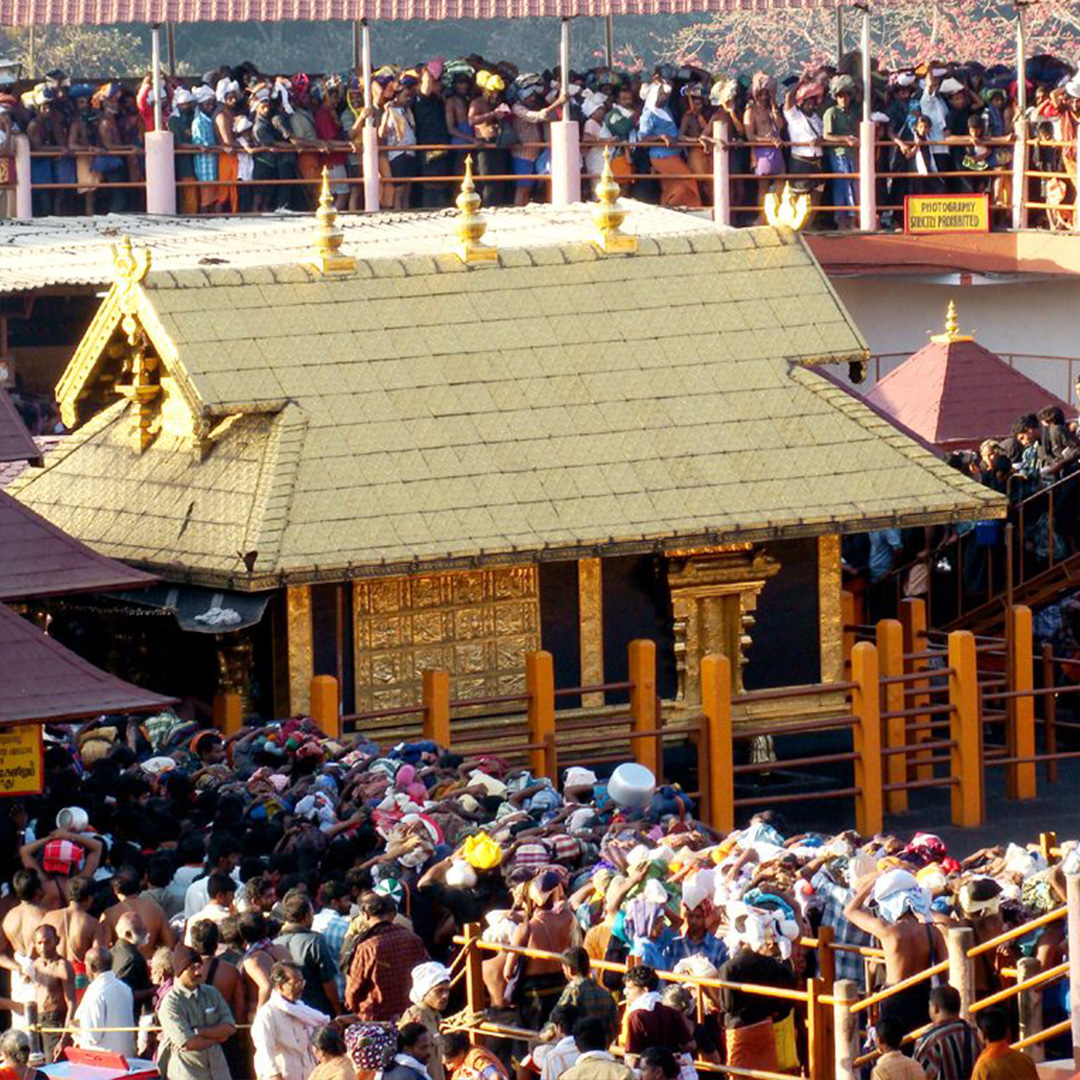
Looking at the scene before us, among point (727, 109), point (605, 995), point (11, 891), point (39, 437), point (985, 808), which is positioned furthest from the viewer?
point (727, 109)

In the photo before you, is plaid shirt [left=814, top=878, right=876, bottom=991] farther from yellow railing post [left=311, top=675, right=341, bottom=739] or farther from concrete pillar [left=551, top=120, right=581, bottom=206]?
concrete pillar [left=551, top=120, right=581, bottom=206]

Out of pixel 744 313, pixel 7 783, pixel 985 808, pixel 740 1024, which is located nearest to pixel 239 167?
pixel 744 313

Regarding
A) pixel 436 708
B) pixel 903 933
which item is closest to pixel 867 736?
pixel 436 708

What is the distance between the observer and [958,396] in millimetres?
28453

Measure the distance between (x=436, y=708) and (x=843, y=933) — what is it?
6465 mm

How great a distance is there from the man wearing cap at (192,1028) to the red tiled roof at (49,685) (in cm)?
293

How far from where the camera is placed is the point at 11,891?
57.4ft

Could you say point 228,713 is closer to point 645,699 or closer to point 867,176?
point 645,699

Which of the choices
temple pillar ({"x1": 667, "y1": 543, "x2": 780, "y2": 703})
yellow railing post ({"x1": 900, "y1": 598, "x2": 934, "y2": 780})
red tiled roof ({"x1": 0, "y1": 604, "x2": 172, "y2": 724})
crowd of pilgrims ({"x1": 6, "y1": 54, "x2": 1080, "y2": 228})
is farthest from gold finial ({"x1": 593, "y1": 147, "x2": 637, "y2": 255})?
crowd of pilgrims ({"x1": 6, "y1": 54, "x2": 1080, "y2": 228})

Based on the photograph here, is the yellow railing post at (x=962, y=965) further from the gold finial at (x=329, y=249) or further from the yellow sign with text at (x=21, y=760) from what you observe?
the gold finial at (x=329, y=249)

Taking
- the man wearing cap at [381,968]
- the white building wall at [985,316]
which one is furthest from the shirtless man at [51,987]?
the white building wall at [985,316]

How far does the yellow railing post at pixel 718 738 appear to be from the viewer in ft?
75.9

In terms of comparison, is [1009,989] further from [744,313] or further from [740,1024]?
[744,313]

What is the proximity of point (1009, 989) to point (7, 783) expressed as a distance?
5.72 m
